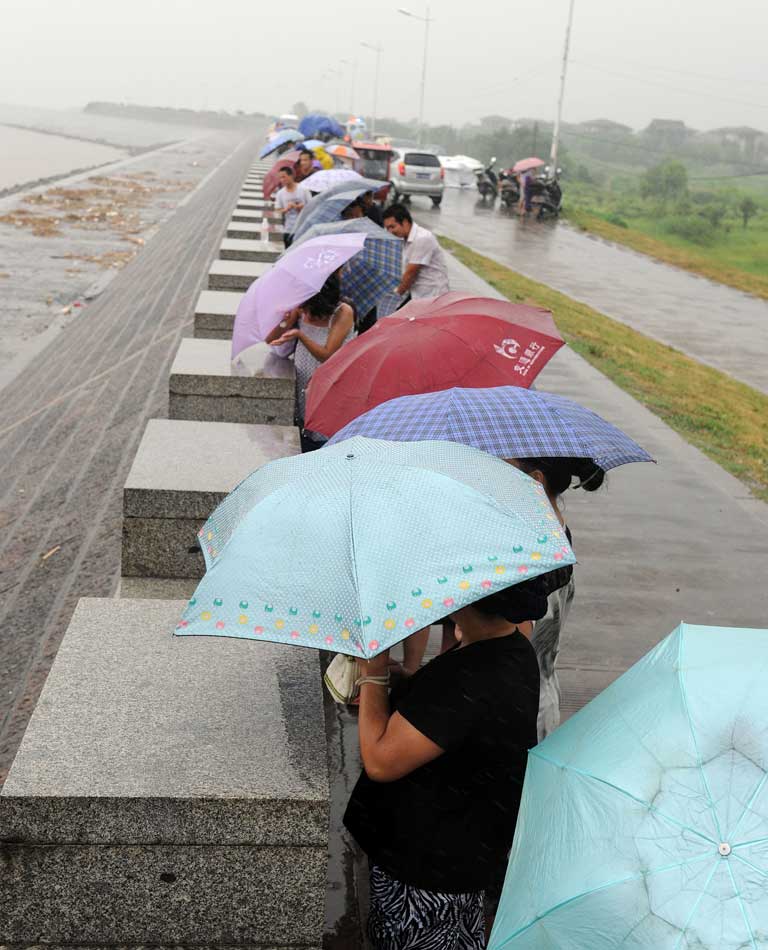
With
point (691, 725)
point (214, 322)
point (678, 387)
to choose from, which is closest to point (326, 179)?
point (214, 322)

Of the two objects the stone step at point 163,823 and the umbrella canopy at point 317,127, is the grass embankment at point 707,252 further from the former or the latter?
the stone step at point 163,823

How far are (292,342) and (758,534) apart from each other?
9.99 feet

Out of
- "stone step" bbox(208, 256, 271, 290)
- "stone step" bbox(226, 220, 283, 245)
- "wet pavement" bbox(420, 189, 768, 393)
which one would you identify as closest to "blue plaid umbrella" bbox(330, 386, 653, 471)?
"stone step" bbox(208, 256, 271, 290)

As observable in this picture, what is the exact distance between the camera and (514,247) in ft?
84.6

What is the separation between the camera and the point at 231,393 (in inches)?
248

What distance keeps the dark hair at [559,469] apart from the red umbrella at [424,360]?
1181mm

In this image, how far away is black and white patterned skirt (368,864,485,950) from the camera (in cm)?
259

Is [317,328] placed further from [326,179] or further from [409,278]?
[326,179]

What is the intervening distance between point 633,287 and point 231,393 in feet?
57.1

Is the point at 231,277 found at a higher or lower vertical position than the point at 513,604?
lower

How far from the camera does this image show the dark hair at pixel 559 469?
3283mm

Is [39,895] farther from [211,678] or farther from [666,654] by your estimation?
[666,654]

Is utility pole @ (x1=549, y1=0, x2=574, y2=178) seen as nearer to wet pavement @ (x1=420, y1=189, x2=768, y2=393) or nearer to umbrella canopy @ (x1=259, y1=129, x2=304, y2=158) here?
wet pavement @ (x1=420, y1=189, x2=768, y2=393)

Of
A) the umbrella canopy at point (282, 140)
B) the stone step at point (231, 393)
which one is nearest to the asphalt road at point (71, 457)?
the stone step at point (231, 393)
